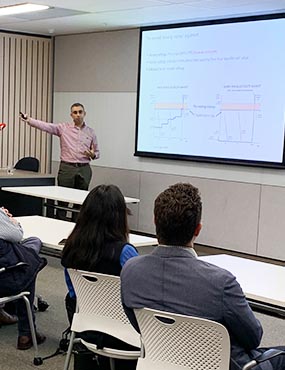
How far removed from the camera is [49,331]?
4.19 metres

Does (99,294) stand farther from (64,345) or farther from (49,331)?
(49,331)

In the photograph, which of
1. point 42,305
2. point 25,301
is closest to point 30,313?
point 25,301

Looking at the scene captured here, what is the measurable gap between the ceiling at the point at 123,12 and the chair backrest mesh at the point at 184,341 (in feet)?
14.2

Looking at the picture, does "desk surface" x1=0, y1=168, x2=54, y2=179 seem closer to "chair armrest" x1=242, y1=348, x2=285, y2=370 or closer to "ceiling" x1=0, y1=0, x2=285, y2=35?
"ceiling" x1=0, y1=0, x2=285, y2=35

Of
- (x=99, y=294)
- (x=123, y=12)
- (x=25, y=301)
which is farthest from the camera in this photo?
(x=123, y=12)

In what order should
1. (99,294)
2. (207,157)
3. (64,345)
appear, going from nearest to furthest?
1. (99,294)
2. (64,345)
3. (207,157)

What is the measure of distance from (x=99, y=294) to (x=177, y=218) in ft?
2.55

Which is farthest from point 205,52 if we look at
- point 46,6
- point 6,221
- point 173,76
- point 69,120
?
point 6,221

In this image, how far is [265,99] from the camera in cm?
655

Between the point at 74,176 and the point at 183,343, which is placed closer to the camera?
the point at 183,343

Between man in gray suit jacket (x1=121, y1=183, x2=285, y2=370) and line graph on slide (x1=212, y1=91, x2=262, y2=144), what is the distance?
453 centimetres

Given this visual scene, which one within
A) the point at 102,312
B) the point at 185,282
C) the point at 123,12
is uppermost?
the point at 123,12

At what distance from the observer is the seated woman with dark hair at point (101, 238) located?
2.98 meters

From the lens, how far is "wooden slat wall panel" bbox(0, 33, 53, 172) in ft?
28.4
